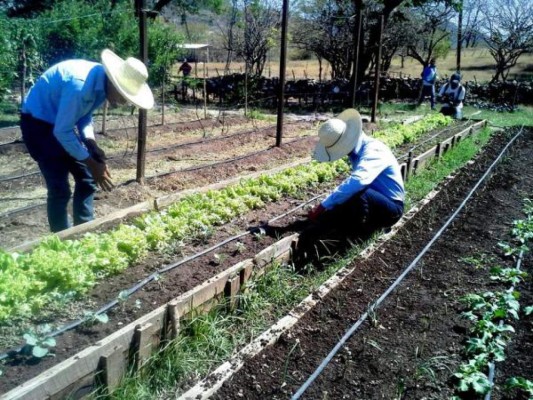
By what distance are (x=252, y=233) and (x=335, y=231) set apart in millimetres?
872

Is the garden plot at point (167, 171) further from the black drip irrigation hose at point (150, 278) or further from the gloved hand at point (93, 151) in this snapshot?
the black drip irrigation hose at point (150, 278)

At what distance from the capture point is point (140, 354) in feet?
10.3

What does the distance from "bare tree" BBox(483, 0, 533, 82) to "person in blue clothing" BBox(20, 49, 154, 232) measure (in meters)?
23.2

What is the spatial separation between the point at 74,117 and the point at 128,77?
60 centimetres

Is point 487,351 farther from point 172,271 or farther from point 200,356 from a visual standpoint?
point 172,271

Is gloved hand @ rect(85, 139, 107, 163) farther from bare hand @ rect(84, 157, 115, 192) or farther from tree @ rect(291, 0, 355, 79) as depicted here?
tree @ rect(291, 0, 355, 79)

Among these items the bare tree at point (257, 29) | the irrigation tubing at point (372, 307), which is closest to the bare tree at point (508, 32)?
the bare tree at point (257, 29)

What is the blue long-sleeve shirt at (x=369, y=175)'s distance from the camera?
479 cm

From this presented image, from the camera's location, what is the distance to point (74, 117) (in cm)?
423

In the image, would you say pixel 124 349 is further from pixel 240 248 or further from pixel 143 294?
pixel 240 248

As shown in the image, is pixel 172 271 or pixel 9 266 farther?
pixel 172 271

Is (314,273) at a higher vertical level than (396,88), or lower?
lower

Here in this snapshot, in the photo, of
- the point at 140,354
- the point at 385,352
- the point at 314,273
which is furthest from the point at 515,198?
the point at 140,354

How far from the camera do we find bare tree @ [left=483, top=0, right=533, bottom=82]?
80.8 ft
